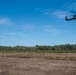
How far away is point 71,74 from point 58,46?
340 feet

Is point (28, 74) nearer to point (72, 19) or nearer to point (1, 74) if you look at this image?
point (1, 74)

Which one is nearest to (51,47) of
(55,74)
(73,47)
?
(73,47)

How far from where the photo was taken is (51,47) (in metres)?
119

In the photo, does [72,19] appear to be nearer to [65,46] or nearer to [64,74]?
[64,74]

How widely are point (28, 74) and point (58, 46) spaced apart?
104053 mm

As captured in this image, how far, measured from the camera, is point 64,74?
56.2 ft

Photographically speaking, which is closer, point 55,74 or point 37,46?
point 55,74

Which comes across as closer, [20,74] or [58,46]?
[20,74]

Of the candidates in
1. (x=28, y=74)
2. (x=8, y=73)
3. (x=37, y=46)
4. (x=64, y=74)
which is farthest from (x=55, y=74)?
(x=37, y=46)

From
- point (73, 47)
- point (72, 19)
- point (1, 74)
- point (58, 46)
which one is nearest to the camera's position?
point (72, 19)

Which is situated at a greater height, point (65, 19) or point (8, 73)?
point (65, 19)

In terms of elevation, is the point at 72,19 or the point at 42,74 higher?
the point at 72,19

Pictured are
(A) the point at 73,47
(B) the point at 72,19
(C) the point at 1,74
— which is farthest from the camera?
(A) the point at 73,47

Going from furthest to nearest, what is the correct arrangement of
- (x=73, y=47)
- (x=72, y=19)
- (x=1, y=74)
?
(x=73, y=47)
(x=1, y=74)
(x=72, y=19)
